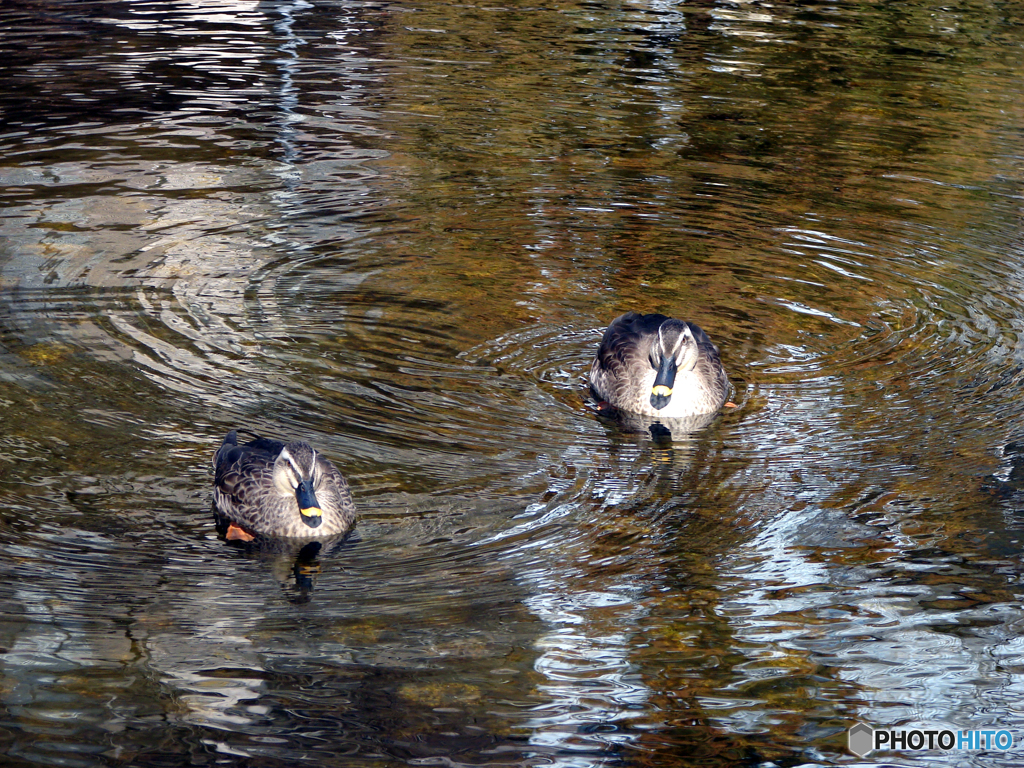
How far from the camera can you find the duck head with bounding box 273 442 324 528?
280 inches

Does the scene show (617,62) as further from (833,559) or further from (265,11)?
(833,559)

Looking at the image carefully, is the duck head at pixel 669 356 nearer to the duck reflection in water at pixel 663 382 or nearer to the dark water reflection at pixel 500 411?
the duck reflection in water at pixel 663 382

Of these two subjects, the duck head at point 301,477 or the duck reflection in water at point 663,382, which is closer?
the duck head at point 301,477

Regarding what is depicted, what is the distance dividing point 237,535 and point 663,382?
3.21 m

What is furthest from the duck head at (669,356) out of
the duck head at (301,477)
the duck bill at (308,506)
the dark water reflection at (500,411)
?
the duck bill at (308,506)

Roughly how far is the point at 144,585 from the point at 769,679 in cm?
335

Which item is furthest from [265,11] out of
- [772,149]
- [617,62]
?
[772,149]

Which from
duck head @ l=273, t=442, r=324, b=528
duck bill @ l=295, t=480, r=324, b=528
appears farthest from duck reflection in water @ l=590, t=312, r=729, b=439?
duck bill @ l=295, t=480, r=324, b=528

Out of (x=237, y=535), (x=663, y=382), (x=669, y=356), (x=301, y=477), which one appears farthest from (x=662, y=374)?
(x=237, y=535)

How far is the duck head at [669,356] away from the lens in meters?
8.91

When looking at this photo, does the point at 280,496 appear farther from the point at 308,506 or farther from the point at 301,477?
the point at 308,506

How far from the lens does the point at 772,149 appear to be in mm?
15242

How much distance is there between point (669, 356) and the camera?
9000mm

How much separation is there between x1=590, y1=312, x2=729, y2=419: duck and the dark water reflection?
Answer: 30 cm
